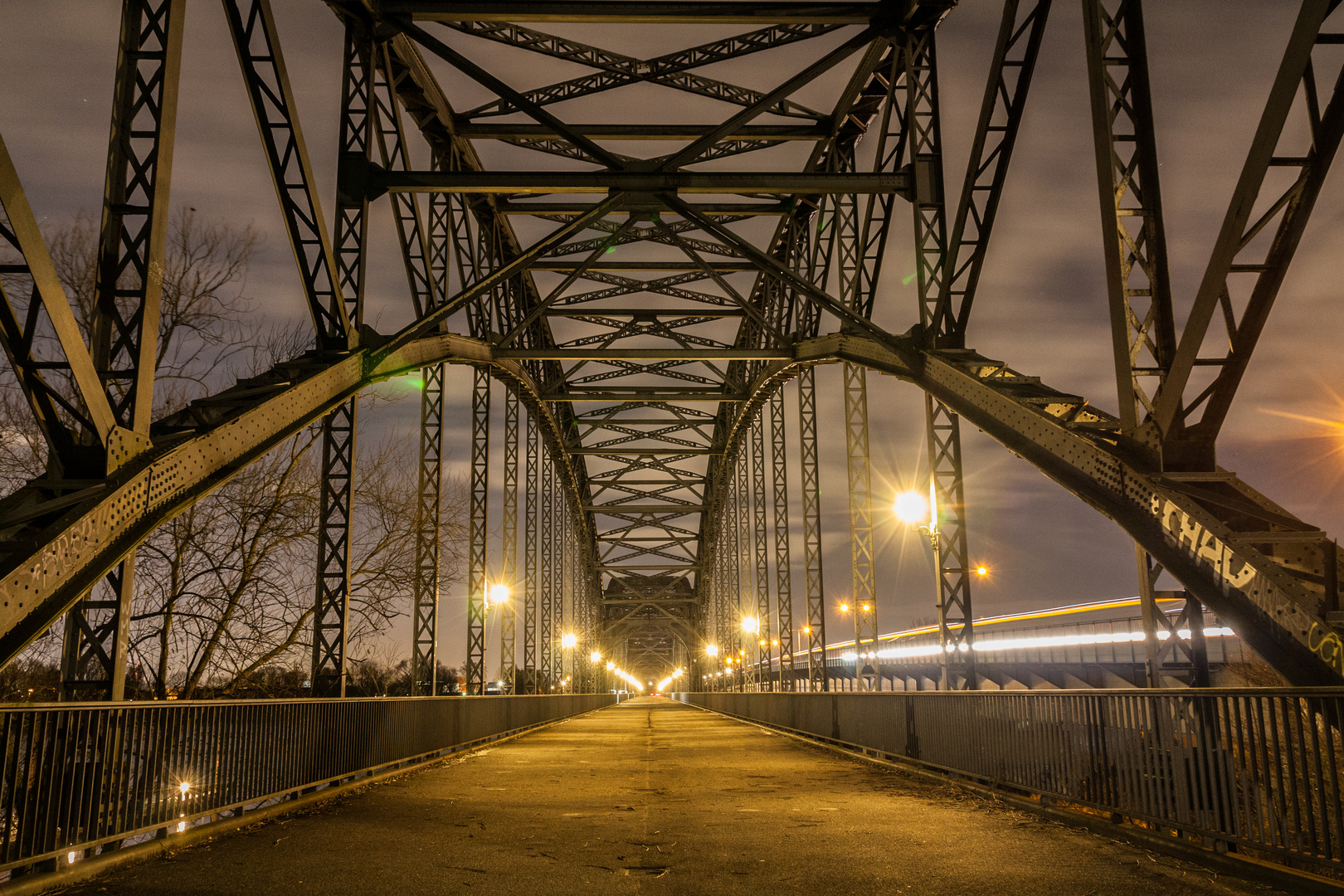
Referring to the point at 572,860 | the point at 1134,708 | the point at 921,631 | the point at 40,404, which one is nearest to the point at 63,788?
the point at 40,404

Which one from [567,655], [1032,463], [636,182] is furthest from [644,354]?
[567,655]

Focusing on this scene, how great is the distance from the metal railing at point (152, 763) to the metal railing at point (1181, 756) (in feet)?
22.9

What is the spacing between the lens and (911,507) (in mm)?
19062

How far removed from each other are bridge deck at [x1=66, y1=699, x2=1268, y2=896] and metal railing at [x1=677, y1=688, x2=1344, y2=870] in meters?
0.42

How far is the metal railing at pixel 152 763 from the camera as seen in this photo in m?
6.23

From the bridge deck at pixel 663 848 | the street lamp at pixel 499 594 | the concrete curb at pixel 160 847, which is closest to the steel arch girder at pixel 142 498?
the concrete curb at pixel 160 847

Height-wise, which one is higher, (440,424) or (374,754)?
(440,424)

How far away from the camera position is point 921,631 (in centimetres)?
9775

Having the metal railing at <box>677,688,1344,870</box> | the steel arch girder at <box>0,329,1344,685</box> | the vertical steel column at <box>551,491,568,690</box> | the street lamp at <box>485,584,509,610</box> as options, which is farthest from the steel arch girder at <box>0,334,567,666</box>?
the vertical steel column at <box>551,491,568,690</box>

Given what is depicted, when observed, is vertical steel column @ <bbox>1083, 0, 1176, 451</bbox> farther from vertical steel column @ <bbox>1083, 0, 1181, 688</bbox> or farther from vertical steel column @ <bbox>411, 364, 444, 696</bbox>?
vertical steel column @ <bbox>411, 364, 444, 696</bbox>

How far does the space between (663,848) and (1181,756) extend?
3.73 m

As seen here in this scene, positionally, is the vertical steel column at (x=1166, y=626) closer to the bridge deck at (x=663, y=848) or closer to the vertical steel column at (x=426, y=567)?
the bridge deck at (x=663, y=848)

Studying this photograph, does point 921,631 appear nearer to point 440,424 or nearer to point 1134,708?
point 440,424

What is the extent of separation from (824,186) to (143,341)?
9961 millimetres
